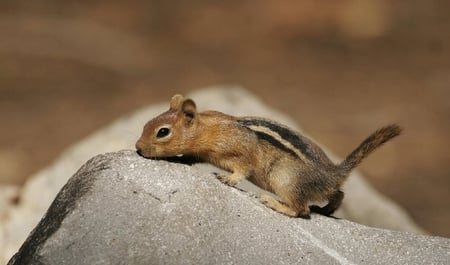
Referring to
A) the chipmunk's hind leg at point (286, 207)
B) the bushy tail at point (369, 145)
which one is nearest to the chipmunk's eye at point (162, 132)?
the chipmunk's hind leg at point (286, 207)

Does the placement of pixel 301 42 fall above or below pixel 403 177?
above

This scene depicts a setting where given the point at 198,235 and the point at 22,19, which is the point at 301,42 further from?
the point at 198,235

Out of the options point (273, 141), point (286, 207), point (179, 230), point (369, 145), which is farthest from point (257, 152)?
point (179, 230)

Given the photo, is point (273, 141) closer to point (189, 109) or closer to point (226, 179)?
point (226, 179)

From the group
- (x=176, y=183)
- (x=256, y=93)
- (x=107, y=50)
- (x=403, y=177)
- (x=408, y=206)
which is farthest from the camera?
(x=107, y=50)

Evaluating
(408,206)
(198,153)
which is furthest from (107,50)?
(198,153)

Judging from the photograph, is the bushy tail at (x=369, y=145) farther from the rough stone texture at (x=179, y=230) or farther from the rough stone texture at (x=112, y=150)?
the rough stone texture at (x=112, y=150)
